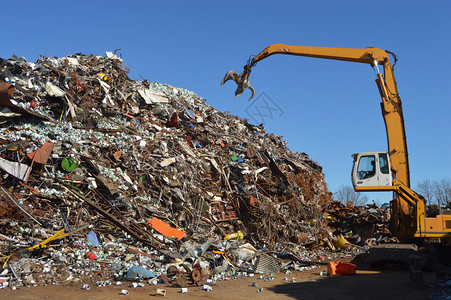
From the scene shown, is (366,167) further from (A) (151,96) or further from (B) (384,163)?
(A) (151,96)

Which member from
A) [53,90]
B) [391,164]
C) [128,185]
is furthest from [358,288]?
[53,90]

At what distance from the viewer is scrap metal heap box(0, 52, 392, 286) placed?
874 cm

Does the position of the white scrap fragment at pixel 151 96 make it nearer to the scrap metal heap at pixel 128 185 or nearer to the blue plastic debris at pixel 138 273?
the scrap metal heap at pixel 128 185

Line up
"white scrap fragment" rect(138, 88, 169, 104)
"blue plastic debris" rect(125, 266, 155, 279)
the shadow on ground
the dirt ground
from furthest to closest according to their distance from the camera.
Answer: "white scrap fragment" rect(138, 88, 169, 104) < "blue plastic debris" rect(125, 266, 155, 279) < the shadow on ground < the dirt ground

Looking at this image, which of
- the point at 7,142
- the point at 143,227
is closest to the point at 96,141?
the point at 7,142

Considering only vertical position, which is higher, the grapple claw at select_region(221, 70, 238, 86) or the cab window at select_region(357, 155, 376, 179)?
the grapple claw at select_region(221, 70, 238, 86)

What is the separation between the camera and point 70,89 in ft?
41.8

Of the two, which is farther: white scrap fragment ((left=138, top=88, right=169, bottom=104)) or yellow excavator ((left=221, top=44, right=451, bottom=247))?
white scrap fragment ((left=138, top=88, right=169, bottom=104))

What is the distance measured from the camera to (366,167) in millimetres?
9609

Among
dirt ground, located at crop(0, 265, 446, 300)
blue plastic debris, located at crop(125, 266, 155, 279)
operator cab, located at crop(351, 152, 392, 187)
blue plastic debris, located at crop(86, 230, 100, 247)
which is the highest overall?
operator cab, located at crop(351, 152, 392, 187)

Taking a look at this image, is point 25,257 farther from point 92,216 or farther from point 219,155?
point 219,155

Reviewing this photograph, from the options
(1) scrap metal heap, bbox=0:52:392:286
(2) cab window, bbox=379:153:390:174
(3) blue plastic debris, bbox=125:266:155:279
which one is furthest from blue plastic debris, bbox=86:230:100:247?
(2) cab window, bbox=379:153:390:174

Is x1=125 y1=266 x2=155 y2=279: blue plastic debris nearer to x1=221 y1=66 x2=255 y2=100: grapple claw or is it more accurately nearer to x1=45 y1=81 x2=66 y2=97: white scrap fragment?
x1=221 y1=66 x2=255 y2=100: grapple claw

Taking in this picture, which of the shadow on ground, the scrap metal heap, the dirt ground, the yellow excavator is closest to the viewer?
the dirt ground
